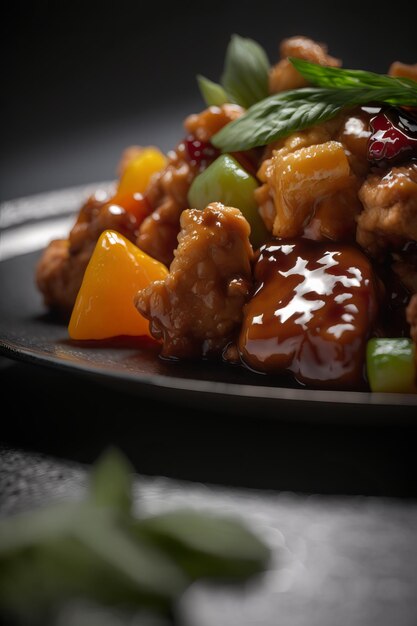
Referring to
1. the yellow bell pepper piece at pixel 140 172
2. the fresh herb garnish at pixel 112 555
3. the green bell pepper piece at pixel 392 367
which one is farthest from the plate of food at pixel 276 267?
the fresh herb garnish at pixel 112 555

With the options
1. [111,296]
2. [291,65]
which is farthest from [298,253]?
[291,65]

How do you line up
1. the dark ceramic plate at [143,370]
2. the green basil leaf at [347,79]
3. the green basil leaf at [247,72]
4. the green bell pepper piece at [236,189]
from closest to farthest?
the dark ceramic plate at [143,370] → the green basil leaf at [347,79] → the green bell pepper piece at [236,189] → the green basil leaf at [247,72]

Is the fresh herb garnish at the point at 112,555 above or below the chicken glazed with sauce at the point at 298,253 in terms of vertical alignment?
below

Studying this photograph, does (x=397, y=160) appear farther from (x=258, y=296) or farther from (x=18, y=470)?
(x=18, y=470)

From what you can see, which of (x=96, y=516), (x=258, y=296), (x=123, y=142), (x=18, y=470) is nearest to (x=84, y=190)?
(x=123, y=142)

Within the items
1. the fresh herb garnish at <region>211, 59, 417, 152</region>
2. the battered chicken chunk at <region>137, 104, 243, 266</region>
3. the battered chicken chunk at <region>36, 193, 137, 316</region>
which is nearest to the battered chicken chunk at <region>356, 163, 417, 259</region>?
the fresh herb garnish at <region>211, 59, 417, 152</region>

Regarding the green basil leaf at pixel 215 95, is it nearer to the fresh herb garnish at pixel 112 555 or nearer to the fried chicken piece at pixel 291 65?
the fried chicken piece at pixel 291 65
